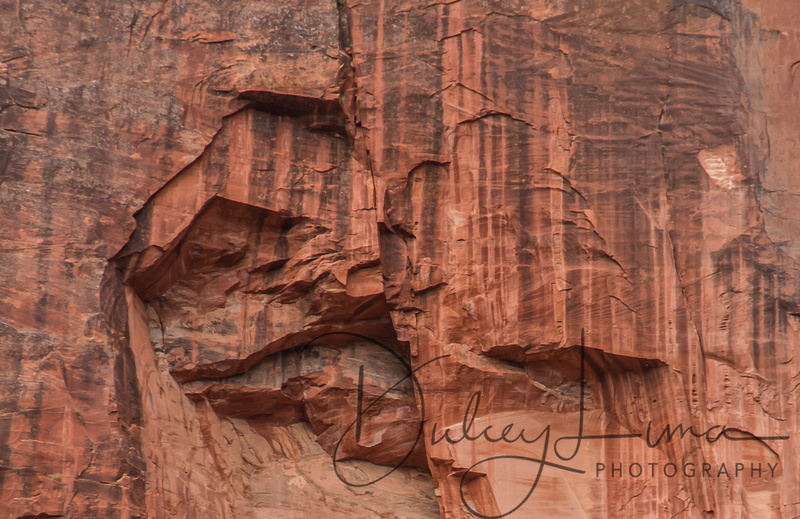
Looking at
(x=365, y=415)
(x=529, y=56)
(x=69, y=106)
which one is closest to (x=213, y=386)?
(x=365, y=415)

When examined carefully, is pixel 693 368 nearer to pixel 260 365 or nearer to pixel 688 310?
pixel 688 310

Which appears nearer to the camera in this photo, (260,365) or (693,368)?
(693,368)

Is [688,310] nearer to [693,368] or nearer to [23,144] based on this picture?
[693,368]

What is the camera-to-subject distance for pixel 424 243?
16266 millimetres

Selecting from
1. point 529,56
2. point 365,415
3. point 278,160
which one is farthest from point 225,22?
point 365,415

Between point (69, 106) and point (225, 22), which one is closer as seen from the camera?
point (69, 106)

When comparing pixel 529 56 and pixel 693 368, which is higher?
pixel 529 56

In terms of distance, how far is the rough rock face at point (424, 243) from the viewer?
15.2 meters

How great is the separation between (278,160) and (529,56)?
4272 mm

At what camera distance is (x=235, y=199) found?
16.1m

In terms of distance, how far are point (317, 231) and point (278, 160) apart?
1.27m

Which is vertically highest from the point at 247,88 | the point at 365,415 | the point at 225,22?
the point at 225,22

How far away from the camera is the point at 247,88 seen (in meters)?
16.3

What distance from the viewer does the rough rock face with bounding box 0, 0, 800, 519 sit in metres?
15.2
